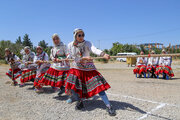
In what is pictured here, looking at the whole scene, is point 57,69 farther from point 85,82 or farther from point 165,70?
point 165,70

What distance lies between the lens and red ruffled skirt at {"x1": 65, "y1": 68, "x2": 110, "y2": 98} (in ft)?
11.8

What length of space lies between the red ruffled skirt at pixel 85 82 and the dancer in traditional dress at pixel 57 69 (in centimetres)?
108

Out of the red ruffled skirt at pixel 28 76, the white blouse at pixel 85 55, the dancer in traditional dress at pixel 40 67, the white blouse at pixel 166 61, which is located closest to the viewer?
the white blouse at pixel 85 55

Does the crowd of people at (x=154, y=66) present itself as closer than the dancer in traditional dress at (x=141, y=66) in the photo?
Yes

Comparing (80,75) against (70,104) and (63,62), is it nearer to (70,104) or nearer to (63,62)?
(70,104)

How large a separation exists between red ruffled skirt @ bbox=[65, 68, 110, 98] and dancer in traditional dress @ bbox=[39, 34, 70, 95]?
108 centimetres

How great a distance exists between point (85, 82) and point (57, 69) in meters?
1.54

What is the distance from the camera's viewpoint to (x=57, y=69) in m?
4.97

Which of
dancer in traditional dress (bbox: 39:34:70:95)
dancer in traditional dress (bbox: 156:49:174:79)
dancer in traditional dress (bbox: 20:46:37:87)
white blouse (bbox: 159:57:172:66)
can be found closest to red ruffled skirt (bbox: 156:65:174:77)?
dancer in traditional dress (bbox: 156:49:174:79)

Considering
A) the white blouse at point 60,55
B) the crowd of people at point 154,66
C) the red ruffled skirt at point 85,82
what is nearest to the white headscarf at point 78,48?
the red ruffled skirt at point 85,82

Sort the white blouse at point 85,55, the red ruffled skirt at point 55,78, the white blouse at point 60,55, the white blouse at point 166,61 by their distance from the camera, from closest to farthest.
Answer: the white blouse at point 85,55 → the red ruffled skirt at point 55,78 → the white blouse at point 60,55 → the white blouse at point 166,61

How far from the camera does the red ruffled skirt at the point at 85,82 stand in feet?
11.8

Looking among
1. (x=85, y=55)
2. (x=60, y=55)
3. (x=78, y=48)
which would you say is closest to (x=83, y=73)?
(x=85, y=55)

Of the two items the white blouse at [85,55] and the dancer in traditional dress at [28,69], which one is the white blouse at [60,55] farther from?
the dancer in traditional dress at [28,69]
